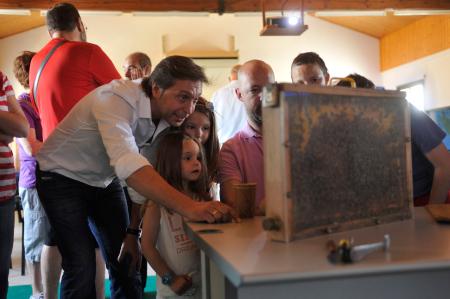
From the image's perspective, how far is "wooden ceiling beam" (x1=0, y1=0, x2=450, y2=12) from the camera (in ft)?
18.5

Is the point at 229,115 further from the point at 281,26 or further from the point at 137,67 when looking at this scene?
the point at 281,26

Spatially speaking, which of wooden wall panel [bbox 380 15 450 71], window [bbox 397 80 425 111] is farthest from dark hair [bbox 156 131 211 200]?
window [bbox 397 80 425 111]

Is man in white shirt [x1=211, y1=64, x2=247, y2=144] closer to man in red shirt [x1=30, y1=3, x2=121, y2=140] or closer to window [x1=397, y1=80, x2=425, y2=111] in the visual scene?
man in red shirt [x1=30, y1=3, x2=121, y2=140]

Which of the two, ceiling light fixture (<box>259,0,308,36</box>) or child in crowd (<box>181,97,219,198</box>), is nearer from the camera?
child in crowd (<box>181,97,219,198</box>)

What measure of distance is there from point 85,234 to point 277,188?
1.04 m

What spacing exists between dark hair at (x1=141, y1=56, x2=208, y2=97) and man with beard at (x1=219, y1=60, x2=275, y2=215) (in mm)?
237

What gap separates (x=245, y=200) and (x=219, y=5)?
16.4ft

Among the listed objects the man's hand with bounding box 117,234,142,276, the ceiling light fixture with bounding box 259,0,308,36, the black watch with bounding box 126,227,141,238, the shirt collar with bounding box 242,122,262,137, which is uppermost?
the ceiling light fixture with bounding box 259,0,308,36

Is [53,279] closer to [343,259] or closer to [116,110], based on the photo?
[116,110]

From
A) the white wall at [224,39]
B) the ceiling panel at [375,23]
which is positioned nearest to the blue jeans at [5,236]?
the white wall at [224,39]

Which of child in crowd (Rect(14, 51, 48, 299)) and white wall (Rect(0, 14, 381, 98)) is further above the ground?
white wall (Rect(0, 14, 381, 98))

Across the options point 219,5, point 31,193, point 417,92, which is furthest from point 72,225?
point 417,92

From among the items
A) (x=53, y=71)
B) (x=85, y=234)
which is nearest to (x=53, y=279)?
(x=85, y=234)

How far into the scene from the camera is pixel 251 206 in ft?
4.61
